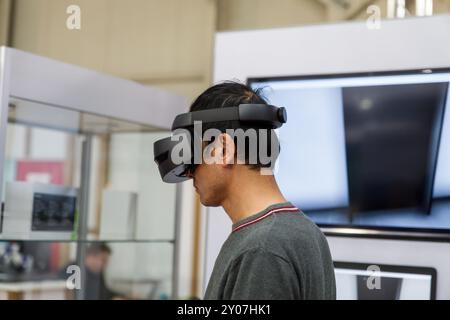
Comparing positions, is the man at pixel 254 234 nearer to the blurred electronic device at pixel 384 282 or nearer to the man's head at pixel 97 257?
the blurred electronic device at pixel 384 282

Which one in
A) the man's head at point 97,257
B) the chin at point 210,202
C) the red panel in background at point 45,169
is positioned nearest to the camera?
the chin at point 210,202

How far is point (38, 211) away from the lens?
2.57 metres

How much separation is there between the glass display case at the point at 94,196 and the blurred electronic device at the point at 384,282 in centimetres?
104

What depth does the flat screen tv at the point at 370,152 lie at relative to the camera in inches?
93.1

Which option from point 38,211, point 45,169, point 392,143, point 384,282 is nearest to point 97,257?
point 38,211

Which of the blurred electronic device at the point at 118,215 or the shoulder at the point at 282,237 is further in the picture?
the blurred electronic device at the point at 118,215

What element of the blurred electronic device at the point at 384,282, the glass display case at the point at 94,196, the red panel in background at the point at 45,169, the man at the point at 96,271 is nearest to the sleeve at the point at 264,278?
the blurred electronic device at the point at 384,282

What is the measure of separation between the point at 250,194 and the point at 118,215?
1.80 m

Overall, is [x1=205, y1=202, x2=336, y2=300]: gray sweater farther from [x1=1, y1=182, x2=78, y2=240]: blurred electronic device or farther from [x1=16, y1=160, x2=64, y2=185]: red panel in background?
[x1=16, y1=160, x2=64, y2=185]: red panel in background

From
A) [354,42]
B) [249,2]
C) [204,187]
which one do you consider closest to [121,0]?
[249,2]

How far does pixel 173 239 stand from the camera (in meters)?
3.22

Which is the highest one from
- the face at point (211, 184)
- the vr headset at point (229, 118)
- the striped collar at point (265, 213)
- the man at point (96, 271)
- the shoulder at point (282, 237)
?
the vr headset at point (229, 118)

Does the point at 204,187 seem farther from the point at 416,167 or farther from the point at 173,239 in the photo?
the point at 173,239
